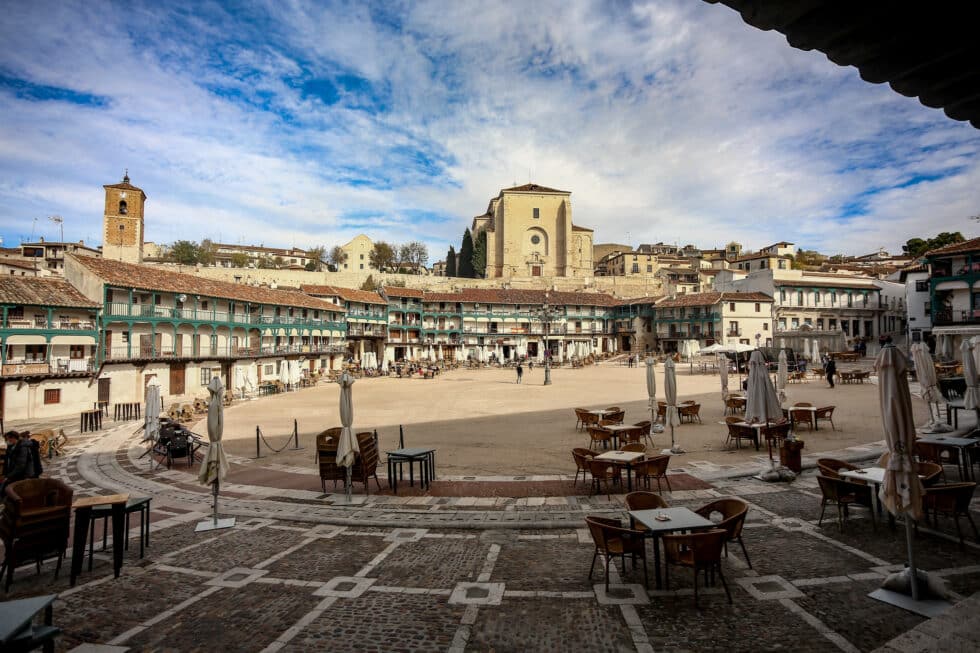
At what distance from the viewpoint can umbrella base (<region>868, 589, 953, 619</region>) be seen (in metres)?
4.77

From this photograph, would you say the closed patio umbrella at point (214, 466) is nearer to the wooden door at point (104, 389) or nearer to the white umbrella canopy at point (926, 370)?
the white umbrella canopy at point (926, 370)

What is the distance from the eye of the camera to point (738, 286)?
194ft

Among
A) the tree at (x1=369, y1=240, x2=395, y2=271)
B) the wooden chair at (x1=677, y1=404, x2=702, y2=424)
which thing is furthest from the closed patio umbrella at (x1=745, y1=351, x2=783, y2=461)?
the tree at (x1=369, y1=240, x2=395, y2=271)

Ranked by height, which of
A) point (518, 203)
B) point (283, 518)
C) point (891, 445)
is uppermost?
point (518, 203)

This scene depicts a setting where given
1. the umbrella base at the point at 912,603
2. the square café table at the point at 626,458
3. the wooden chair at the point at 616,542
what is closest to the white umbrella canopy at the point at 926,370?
the square café table at the point at 626,458

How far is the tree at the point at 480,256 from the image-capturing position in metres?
84.3

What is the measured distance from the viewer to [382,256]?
95438 mm

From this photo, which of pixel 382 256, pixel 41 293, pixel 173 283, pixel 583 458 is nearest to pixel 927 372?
pixel 583 458

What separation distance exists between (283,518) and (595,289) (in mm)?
69865

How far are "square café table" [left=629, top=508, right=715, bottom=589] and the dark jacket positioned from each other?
972 centimetres

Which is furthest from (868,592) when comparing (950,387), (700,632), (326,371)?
(326,371)

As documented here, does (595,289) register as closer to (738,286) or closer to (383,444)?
(738,286)

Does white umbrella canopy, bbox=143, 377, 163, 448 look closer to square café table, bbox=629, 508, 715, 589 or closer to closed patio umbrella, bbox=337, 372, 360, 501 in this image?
closed patio umbrella, bbox=337, 372, 360, 501

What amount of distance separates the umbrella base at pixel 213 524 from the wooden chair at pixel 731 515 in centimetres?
754
